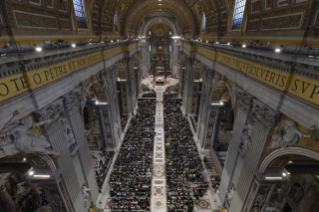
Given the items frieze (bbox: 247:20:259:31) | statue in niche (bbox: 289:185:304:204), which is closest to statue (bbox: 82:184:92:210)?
statue in niche (bbox: 289:185:304:204)

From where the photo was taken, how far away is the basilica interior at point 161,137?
5570 millimetres

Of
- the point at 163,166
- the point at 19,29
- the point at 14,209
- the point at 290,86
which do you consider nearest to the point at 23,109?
the point at 19,29

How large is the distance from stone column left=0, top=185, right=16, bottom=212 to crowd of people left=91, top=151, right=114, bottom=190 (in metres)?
4.85

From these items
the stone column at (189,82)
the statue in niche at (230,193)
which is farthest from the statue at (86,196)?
the stone column at (189,82)

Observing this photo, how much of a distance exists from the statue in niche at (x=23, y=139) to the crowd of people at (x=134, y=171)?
698 cm

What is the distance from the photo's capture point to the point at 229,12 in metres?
12.1

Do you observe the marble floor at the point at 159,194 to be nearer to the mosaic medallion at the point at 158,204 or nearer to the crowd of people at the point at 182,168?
the mosaic medallion at the point at 158,204

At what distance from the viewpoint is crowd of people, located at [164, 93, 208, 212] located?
37.5ft

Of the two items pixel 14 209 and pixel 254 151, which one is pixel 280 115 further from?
pixel 14 209

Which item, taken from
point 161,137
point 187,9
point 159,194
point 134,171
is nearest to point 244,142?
point 159,194

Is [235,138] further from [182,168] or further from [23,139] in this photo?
[23,139]

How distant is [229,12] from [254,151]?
9914mm

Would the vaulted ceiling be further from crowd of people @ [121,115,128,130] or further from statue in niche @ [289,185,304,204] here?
statue in niche @ [289,185,304,204]

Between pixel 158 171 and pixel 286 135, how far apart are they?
10144 millimetres
